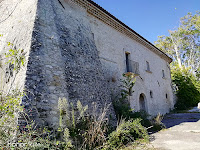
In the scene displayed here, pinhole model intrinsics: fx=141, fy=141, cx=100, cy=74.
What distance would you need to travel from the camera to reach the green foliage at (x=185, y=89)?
16.7 metres

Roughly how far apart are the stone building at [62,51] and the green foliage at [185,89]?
1031 centimetres

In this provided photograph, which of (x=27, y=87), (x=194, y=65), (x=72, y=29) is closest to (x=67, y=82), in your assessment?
(x=27, y=87)

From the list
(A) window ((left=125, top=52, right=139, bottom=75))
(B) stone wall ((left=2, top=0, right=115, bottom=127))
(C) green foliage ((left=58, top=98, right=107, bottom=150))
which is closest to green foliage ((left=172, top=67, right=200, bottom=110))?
(A) window ((left=125, top=52, right=139, bottom=75))

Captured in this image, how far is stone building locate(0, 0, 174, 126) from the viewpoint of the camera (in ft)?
12.7

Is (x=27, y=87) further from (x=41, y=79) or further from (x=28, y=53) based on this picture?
(x=28, y=53)

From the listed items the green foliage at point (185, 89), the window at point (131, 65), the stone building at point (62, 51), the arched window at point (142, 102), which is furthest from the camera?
the green foliage at point (185, 89)

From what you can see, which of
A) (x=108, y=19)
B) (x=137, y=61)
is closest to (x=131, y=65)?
(x=137, y=61)

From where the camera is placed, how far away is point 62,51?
482 centimetres

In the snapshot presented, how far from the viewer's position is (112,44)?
340 inches

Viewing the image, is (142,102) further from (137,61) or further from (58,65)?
(58,65)

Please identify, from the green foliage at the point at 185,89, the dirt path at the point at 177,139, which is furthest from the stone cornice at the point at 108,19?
the green foliage at the point at 185,89

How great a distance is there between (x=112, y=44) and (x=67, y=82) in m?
5.03

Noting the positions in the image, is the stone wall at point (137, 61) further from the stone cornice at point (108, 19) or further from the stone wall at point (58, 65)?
the stone wall at point (58, 65)

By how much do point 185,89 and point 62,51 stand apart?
1717 centimetres
